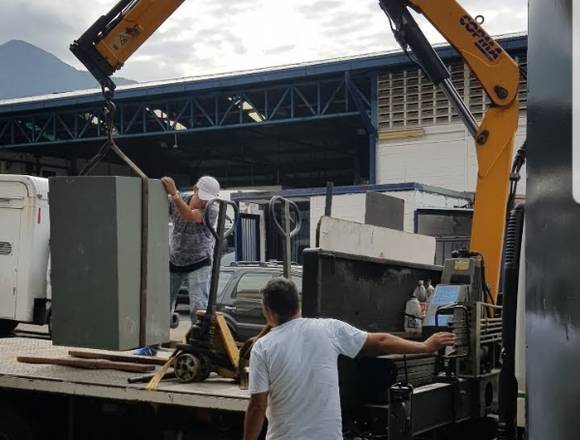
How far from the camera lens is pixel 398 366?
4.13 meters

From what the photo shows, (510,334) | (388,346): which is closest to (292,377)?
(388,346)

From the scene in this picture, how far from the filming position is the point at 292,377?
3.53m

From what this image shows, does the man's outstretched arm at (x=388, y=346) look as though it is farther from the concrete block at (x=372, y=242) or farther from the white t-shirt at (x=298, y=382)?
the concrete block at (x=372, y=242)

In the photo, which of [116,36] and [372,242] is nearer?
[372,242]

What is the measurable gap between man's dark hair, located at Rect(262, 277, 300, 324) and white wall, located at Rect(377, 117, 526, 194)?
1811 cm

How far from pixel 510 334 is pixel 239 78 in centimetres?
2237

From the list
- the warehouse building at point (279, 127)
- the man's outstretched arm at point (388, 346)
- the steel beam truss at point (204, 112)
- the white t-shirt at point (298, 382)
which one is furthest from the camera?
the steel beam truss at point (204, 112)

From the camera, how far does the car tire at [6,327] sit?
810 centimetres

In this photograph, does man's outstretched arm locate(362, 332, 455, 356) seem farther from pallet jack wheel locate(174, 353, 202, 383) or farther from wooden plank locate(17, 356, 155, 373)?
wooden plank locate(17, 356, 155, 373)

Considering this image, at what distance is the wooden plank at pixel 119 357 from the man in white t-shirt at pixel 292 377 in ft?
6.99

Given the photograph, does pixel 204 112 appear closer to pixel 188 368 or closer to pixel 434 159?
pixel 434 159

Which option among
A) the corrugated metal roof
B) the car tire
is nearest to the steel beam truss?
the corrugated metal roof

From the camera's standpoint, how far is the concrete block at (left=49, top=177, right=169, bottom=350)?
5051 mm

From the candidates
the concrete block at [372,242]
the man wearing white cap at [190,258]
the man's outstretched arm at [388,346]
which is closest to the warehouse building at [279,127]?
the concrete block at [372,242]
